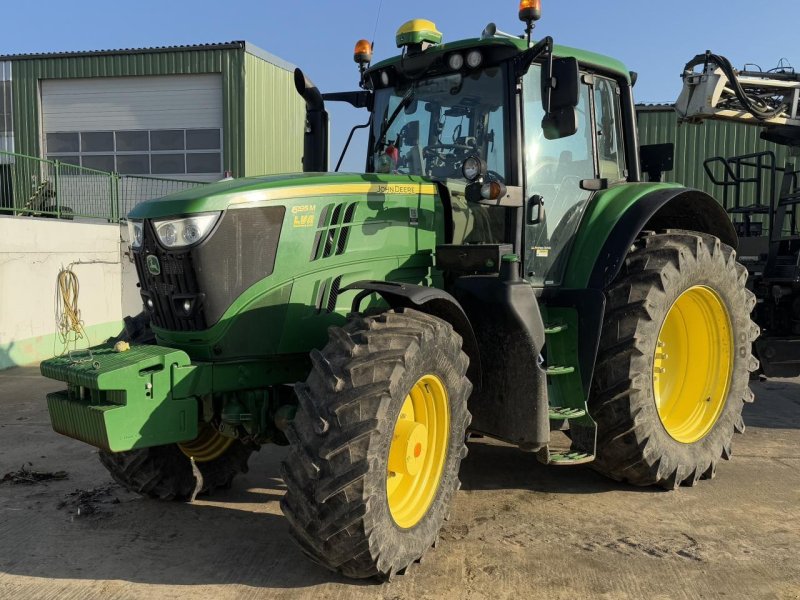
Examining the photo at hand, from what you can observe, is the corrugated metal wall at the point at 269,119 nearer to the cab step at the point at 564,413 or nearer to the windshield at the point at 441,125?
the windshield at the point at 441,125

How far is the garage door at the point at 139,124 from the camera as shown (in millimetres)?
18812

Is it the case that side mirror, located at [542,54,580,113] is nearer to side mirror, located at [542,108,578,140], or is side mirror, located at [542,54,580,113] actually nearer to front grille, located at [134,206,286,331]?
side mirror, located at [542,108,578,140]

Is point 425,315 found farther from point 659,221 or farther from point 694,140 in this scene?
point 694,140

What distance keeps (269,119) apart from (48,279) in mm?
11093

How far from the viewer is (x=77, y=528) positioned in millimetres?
4094

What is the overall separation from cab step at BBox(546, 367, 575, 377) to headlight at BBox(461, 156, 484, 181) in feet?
3.80

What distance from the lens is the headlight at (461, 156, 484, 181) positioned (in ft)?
13.4

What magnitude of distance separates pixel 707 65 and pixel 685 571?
494cm

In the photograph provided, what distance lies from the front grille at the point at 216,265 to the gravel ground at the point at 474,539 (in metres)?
1.17

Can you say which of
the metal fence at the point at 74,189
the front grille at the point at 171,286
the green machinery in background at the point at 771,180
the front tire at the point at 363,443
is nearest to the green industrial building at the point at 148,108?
the metal fence at the point at 74,189

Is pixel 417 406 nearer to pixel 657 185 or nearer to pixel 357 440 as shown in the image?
pixel 357 440

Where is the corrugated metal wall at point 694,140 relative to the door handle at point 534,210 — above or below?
above

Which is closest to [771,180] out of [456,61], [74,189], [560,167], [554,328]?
A: [560,167]

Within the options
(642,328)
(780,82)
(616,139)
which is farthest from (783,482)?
(780,82)
